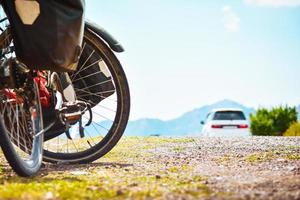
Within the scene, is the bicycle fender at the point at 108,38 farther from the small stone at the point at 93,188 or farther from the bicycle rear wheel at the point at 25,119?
the small stone at the point at 93,188

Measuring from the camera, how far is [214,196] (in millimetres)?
3035

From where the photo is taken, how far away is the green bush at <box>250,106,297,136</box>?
22453 mm

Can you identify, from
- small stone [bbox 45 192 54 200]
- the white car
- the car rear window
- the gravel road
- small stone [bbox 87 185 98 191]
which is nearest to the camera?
small stone [bbox 45 192 54 200]

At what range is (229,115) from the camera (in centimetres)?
2014

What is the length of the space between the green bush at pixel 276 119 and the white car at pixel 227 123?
2352 mm

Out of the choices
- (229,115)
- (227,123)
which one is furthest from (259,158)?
(229,115)

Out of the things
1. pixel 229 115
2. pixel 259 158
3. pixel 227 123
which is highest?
pixel 229 115

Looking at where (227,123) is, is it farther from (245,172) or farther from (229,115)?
(245,172)

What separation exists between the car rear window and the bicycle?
14639 millimetres

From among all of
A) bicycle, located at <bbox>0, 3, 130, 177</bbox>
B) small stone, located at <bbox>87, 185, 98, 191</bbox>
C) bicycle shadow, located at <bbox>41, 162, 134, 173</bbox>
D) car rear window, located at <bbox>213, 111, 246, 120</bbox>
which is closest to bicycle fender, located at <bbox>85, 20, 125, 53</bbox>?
bicycle, located at <bbox>0, 3, 130, 177</bbox>

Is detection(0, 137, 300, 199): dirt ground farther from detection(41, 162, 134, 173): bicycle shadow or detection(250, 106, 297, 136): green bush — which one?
detection(250, 106, 297, 136): green bush

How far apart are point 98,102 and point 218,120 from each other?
14.7 metres

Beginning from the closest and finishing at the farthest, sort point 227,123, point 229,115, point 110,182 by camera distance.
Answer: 1. point 110,182
2. point 227,123
3. point 229,115

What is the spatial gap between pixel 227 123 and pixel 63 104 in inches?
586
